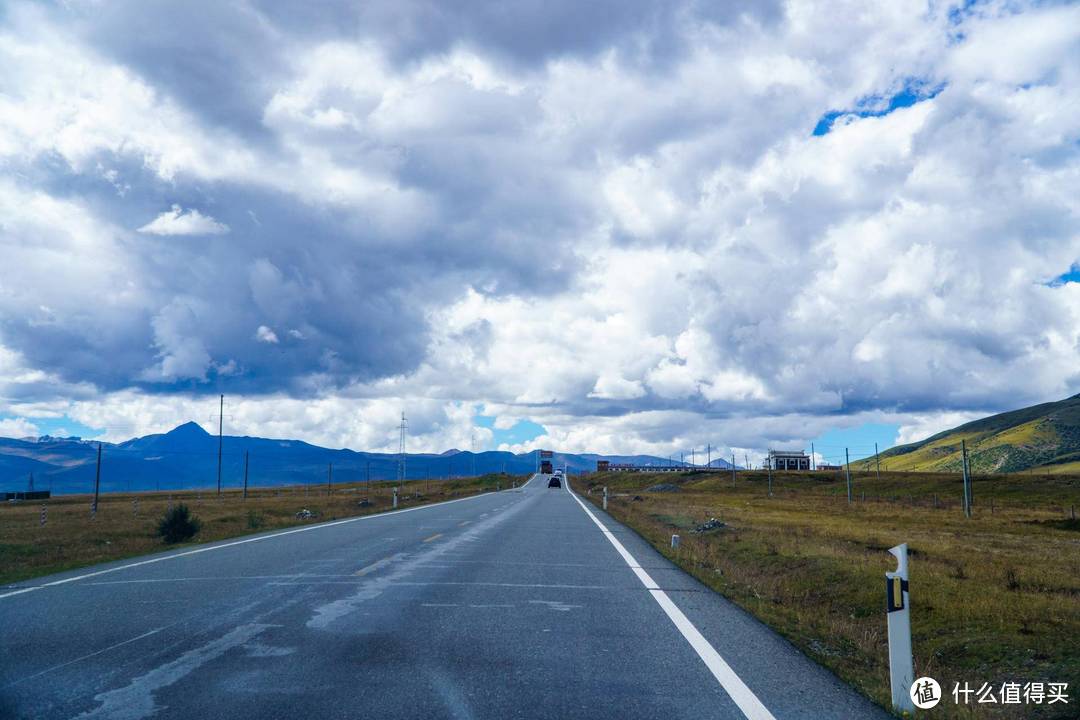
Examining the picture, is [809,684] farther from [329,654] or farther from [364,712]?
[329,654]

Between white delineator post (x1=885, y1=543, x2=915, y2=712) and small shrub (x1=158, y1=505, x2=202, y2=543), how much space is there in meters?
21.9

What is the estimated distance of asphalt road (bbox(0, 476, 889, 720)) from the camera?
564 centimetres

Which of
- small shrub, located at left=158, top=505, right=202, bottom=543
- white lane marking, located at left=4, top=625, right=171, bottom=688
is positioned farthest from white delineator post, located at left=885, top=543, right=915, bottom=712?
small shrub, located at left=158, top=505, right=202, bottom=543

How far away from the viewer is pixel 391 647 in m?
7.44

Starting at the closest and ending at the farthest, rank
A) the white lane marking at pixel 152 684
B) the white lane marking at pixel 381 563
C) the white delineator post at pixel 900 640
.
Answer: the white lane marking at pixel 152 684, the white delineator post at pixel 900 640, the white lane marking at pixel 381 563

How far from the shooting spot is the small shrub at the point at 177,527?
77.4 ft

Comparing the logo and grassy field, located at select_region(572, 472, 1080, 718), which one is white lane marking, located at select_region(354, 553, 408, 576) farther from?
the logo

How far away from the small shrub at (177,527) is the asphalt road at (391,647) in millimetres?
10481

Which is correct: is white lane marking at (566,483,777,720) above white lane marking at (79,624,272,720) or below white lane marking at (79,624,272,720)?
below

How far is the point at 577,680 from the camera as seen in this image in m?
6.35

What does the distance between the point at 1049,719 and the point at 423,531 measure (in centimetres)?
1822

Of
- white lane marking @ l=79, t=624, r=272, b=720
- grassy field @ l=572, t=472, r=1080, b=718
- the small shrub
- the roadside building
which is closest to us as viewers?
white lane marking @ l=79, t=624, r=272, b=720

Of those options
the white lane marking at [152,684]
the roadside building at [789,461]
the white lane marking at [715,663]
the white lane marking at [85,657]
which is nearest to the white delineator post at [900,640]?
the white lane marking at [715,663]

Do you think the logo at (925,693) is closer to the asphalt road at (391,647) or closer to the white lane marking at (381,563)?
the asphalt road at (391,647)
